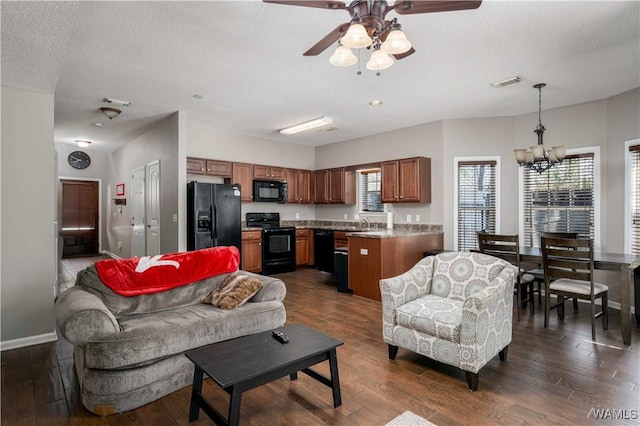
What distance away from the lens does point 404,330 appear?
276 cm

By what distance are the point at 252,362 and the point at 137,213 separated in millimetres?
6348

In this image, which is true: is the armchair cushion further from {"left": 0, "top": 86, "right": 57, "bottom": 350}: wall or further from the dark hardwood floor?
{"left": 0, "top": 86, "right": 57, "bottom": 350}: wall

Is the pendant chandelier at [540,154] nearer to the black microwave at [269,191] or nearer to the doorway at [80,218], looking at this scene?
the black microwave at [269,191]

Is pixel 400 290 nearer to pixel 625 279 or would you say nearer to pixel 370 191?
pixel 625 279

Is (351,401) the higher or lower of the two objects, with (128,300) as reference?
lower

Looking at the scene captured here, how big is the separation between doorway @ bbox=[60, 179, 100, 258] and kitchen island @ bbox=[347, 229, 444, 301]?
8.00 metres

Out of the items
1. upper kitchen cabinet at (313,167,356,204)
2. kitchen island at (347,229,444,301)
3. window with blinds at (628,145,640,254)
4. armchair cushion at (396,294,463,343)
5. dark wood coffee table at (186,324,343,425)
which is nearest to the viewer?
dark wood coffee table at (186,324,343,425)

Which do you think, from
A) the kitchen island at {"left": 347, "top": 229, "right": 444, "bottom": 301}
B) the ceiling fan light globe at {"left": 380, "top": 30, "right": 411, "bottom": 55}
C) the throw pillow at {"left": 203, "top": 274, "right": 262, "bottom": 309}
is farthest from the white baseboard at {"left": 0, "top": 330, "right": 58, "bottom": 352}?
the ceiling fan light globe at {"left": 380, "top": 30, "right": 411, "bottom": 55}

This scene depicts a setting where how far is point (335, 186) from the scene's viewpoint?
7234 mm

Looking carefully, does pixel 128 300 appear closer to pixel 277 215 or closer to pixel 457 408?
pixel 457 408

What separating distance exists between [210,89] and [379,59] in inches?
104

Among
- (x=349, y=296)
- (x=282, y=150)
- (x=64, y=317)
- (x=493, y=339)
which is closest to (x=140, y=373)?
(x=64, y=317)

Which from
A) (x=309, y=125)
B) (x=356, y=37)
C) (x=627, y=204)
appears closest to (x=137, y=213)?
(x=309, y=125)

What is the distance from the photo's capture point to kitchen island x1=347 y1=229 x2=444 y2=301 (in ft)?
15.4
